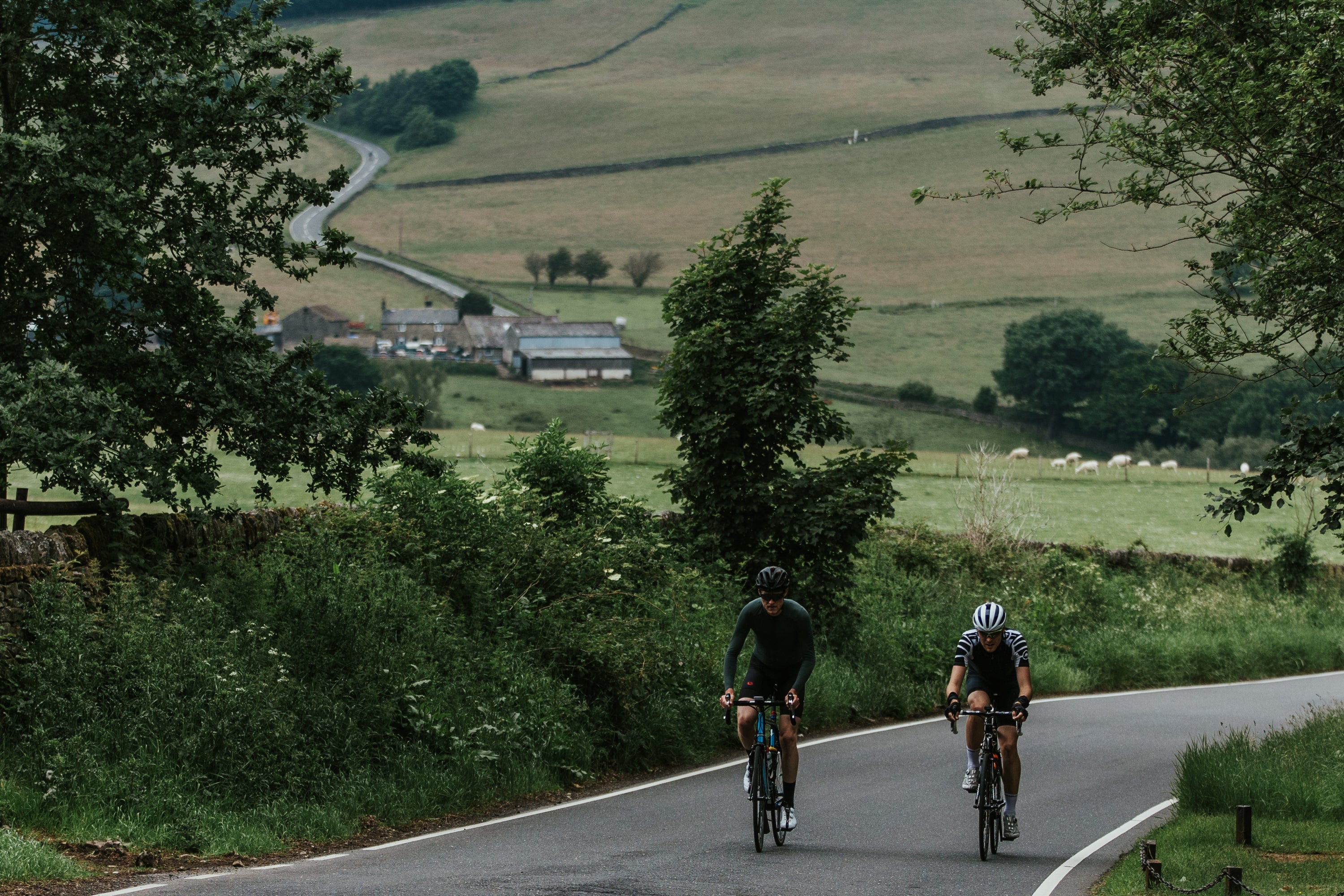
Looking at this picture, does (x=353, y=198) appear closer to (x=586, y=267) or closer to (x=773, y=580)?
(x=586, y=267)

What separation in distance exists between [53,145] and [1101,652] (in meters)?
22.1

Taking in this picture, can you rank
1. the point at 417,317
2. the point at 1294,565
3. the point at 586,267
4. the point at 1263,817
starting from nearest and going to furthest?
the point at 1263,817 < the point at 1294,565 < the point at 417,317 < the point at 586,267

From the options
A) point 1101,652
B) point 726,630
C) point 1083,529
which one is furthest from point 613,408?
point 726,630

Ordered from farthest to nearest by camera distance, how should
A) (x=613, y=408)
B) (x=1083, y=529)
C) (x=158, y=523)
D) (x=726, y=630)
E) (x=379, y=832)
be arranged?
(x=613, y=408) < (x=1083, y=529) < (x=726, y=630) < (x=158, y=523) < (x=379, y=832)

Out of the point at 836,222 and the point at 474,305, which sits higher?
the point at 836,222

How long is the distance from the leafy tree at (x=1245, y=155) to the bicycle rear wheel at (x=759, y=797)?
175 inches

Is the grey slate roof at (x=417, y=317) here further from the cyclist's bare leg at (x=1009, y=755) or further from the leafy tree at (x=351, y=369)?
the cyclist's bare leg at (x=1009, y=755)

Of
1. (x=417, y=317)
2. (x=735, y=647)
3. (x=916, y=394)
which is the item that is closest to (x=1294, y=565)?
(x=735, y=647)

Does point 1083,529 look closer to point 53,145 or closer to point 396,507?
point 396,507

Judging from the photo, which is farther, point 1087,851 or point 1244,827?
point 1087,851

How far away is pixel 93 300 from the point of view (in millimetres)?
15477

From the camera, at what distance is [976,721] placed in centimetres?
1165

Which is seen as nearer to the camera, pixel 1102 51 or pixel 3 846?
pixel 3 846

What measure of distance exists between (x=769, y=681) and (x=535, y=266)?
143748mm
